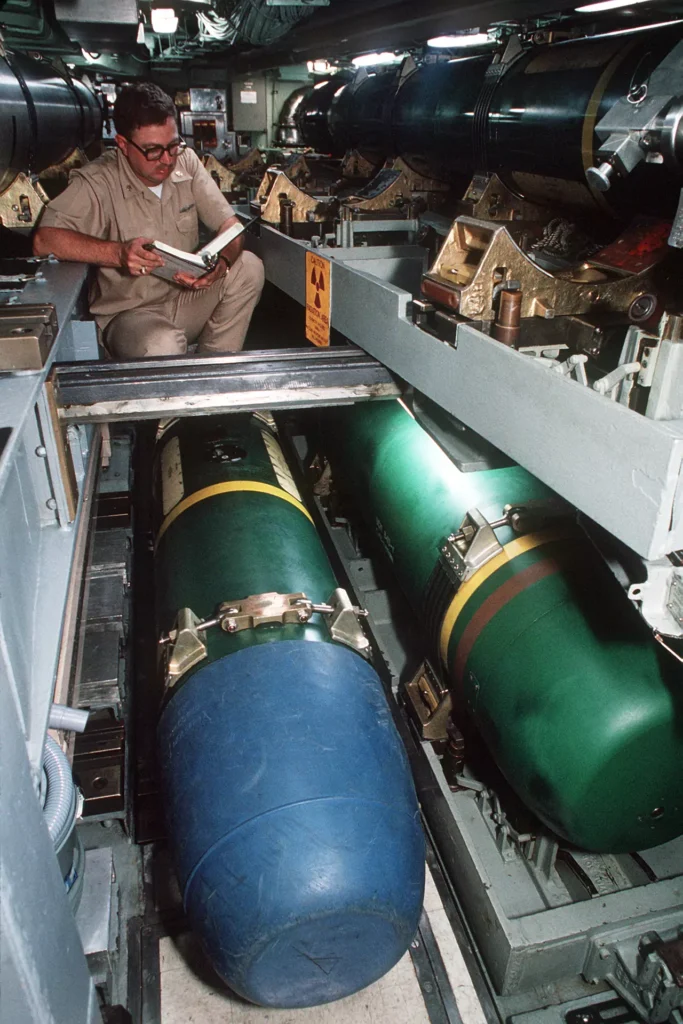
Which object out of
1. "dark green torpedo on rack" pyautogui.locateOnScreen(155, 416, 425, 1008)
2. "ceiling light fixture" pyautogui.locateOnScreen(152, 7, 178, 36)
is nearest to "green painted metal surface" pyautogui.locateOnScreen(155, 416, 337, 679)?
"dark green torpedo on rack" pyautogui.locateOnScreen(155, 416, 425, 1008)

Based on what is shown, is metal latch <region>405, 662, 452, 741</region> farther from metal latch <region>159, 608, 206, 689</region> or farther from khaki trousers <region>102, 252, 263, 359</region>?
khaki trousers <region>102, 252, 263, 359</region>

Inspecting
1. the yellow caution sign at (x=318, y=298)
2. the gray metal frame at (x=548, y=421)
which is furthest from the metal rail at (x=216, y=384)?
the yellow caution sign at (x=318, y=298)

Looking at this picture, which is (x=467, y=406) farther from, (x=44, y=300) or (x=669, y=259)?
(x=44, y=300)

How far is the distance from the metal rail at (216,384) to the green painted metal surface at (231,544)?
1.12 ft

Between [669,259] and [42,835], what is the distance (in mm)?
1721

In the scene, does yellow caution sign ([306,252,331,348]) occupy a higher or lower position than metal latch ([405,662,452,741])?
higher

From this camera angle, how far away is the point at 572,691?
1.47 m

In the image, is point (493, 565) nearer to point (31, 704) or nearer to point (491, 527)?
point (491, 527)

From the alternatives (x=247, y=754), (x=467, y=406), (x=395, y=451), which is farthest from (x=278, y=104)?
(x=247, y=754)

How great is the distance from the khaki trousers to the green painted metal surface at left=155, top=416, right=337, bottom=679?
0.38 m

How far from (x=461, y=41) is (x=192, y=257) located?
2.76m

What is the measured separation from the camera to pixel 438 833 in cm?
200

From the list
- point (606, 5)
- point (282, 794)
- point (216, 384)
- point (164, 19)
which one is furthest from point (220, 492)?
point (164, 19)

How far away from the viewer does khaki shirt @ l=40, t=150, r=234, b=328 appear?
2.49 meters
